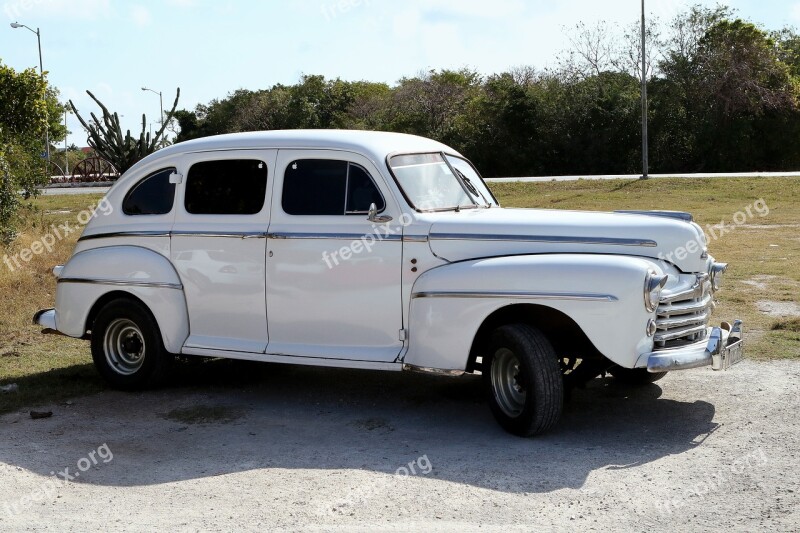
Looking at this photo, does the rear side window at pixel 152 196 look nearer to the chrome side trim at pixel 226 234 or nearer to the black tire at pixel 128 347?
the chrome side trim at pixel 226 234

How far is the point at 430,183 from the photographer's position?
721 cm

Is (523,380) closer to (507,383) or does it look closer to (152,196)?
(507,383)

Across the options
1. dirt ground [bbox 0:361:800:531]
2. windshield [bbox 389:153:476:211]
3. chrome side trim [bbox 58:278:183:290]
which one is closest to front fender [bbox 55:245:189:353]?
chrome side trim [bbox 58:278:183:290]

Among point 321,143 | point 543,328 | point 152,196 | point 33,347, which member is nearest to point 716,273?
point 543,328

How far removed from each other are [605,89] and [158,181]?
3898 centimetres

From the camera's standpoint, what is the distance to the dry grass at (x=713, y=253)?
8.55 metres

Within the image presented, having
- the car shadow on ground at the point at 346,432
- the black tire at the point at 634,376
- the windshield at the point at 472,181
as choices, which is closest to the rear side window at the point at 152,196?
the car shadow on ground at the point at 346,432

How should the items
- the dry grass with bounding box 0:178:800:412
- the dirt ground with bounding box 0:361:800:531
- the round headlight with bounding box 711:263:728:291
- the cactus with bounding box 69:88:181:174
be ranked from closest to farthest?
the dirt ground with bounding box 0:361:800:531 → the round headlight with bounding box 711:263:728:291 → the dry grass with bounding box 0:178:800:412 → the cactus with bounding box 69:88:181:174

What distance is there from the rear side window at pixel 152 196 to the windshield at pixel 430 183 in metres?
1.94

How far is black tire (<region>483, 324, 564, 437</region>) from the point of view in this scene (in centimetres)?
615

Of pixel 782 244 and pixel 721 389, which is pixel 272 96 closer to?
pixel 782 244

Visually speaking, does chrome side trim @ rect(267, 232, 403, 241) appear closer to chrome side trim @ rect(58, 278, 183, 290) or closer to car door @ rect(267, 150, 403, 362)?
car door @ rect(267, 150, 403, 362)

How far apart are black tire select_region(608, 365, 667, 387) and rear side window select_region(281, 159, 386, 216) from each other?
7.67 feet

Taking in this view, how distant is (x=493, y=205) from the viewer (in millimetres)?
7738
